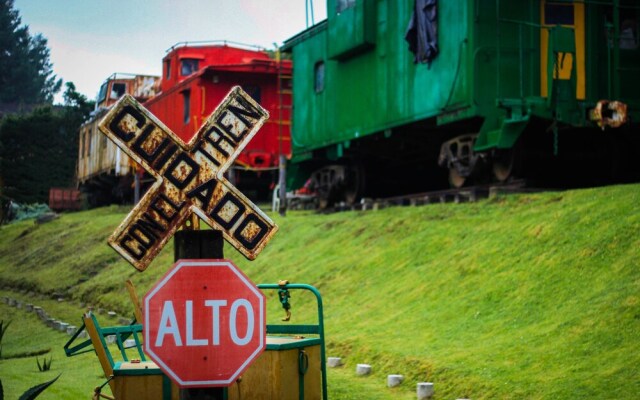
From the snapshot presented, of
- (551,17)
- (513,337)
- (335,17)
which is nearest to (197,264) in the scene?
(513,337)

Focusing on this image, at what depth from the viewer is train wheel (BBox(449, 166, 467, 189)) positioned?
20984mm

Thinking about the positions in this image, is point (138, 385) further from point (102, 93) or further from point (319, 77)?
point (102, 93)

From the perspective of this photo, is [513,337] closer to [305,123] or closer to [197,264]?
[197,264]

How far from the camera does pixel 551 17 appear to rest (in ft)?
66.7

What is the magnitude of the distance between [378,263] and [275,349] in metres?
10.1

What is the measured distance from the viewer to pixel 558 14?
20.4 meters

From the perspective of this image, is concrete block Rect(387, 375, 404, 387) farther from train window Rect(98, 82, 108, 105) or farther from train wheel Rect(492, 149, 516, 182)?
train window Rect(98, 82, 108, 105)

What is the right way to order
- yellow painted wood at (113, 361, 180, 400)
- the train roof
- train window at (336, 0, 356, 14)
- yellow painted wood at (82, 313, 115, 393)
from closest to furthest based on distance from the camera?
1. yellow painted wood at (113, 361, 180, 400)
2. yellow painted wood at (82, 313, 115, 393)
3. train window at (336, 0, 356, 14)
4. the train roof

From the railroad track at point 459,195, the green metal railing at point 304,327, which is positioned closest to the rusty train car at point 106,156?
the railroad track at point 459,195

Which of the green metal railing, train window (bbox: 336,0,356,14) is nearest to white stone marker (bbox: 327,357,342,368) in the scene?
the green metal railing

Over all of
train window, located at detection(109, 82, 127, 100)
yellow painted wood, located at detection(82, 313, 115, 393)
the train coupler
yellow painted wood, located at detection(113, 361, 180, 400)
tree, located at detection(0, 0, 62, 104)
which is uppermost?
tree, located at detection(0, 0, 62, 104)

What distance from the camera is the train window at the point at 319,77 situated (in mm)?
27266

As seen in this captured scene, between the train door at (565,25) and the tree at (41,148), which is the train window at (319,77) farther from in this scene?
the tree at (41,148)

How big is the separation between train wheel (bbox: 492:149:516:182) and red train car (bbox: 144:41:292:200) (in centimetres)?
1194
